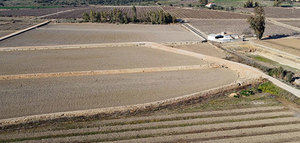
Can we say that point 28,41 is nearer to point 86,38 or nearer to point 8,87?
point 86,38

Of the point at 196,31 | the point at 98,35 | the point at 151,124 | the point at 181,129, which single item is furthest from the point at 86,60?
the point at 196,31

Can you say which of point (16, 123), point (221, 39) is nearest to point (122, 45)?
point (221, 39)

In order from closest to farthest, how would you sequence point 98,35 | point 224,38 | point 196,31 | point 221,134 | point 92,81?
point 221,134, point 92,81, point 224,38, point 98,35, point 196,31

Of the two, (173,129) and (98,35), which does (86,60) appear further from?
(173,129)

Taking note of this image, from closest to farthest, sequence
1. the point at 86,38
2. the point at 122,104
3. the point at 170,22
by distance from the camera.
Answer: the point at 122,104 < the point at 86,38 < the point at 170,22

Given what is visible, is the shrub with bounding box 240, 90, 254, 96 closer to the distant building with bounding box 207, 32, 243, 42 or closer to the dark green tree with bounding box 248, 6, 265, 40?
the distant building with bounding box 207, 32, 243, 42
